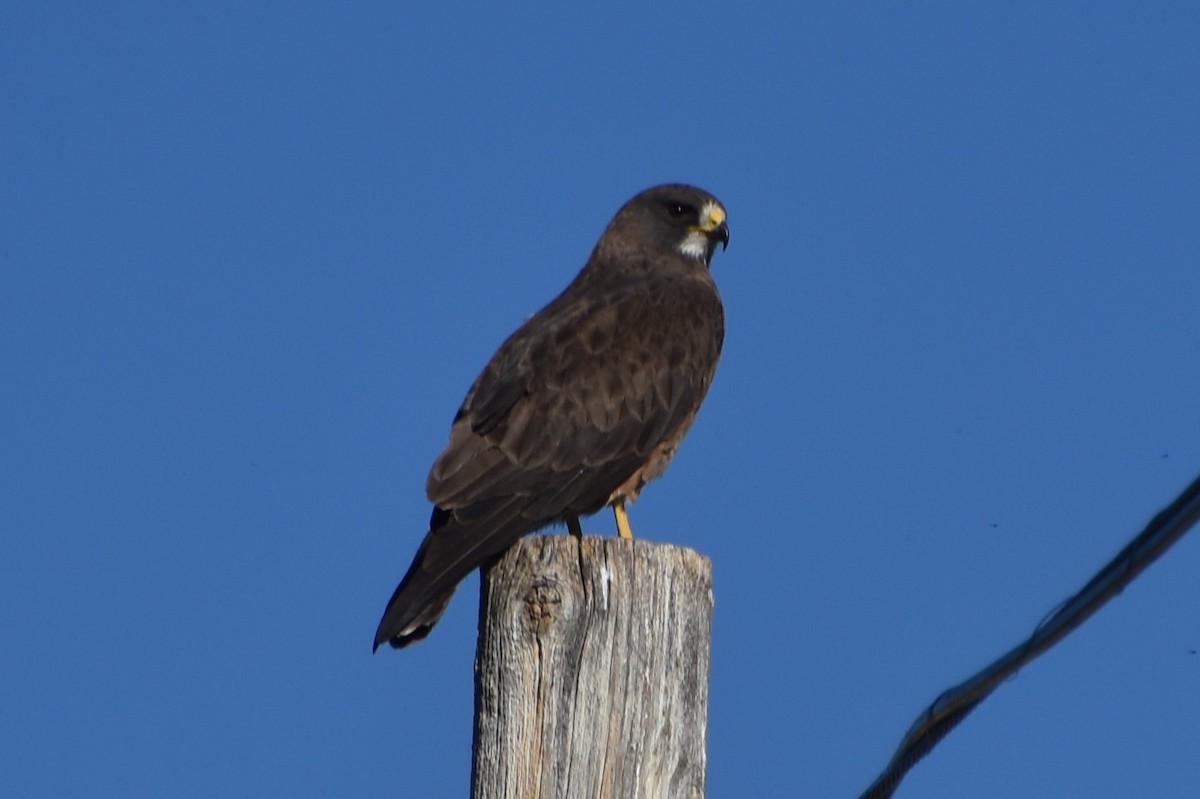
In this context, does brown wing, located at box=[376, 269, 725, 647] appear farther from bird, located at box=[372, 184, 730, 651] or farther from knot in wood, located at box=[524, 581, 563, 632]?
knot in wood, located at box=[524, 581, 563, 632]

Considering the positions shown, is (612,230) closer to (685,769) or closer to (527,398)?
(527,398)

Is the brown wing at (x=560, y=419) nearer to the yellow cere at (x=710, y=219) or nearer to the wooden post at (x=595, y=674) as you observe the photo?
the yellow cere at (x=710, y=219)

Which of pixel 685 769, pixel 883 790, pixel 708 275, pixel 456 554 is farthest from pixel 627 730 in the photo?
pixel 708 275

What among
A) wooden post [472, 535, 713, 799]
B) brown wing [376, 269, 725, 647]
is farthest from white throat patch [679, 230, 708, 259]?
wooden post [472, 535, 713, 799]

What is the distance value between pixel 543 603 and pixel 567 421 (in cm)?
217

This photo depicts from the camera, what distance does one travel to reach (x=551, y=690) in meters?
3.65

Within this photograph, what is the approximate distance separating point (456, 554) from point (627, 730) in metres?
1.40

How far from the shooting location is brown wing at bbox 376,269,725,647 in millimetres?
4957

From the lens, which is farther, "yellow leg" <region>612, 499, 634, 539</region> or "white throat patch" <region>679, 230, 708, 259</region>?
"white throat patch" <region>679, 230, 708, 259</region>

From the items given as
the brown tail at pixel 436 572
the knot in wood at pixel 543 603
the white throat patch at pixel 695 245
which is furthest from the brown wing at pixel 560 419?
the knot in wood at pixel 543 603

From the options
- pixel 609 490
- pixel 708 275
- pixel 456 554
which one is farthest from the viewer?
pixel 708 275

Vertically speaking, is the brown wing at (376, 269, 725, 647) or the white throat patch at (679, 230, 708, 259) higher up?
the white throat patch at (679, 230, 708, 259)

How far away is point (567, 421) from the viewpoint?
5938mm

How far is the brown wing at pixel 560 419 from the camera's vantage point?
4.96 m
